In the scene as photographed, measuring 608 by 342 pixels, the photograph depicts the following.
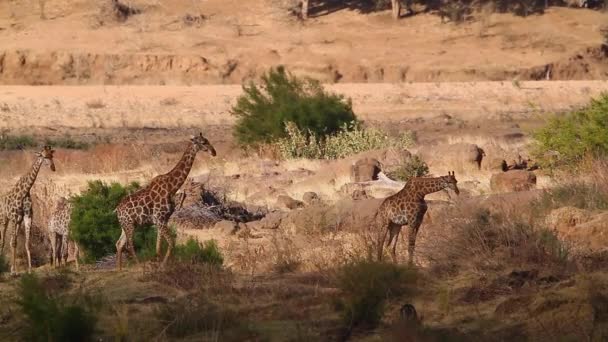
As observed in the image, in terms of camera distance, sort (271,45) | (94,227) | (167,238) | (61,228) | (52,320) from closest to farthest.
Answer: (52,320)
(167,238)
(61,228)
(94,227)
(271,45)

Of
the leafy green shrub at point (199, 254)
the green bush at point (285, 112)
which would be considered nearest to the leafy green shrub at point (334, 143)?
the green bush at point (285, 112)

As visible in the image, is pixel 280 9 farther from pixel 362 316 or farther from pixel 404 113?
pixel 362 316

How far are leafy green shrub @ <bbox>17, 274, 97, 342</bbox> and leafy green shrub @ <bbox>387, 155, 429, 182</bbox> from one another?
1316 centimetres

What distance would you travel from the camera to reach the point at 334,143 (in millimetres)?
29594

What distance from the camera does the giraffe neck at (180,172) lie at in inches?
586

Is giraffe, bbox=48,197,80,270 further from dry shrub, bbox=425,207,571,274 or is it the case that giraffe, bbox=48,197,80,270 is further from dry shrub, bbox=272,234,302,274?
dry shrub, bbox=425,207,571,274

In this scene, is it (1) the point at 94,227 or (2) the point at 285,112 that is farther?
(2) the point at 285,112

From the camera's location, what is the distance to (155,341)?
448 inches

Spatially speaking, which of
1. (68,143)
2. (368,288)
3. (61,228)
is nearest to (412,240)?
(368,288)

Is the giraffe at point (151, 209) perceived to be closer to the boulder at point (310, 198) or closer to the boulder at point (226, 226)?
the boulder at point (226, 226)

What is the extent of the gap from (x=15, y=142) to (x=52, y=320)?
82.9ft

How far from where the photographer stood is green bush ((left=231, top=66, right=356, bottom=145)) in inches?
1214

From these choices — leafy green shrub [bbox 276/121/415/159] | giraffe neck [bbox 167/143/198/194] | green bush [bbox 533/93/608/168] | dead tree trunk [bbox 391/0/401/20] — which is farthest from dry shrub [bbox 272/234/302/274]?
dead tree trunk [bbox 391/0/401/20]

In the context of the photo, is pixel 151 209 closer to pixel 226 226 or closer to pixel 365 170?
pixel 226 226
